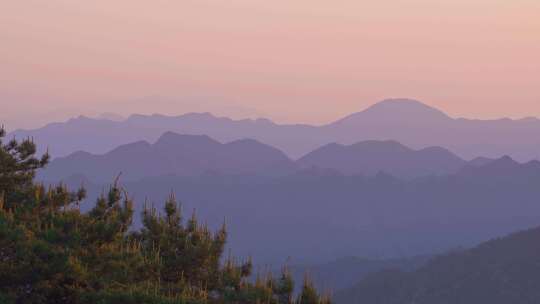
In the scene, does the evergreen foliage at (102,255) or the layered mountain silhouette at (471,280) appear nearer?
the evergreen foliage at (102,255)

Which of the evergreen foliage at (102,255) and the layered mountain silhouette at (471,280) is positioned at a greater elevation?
the evergreen foliage at (102,255)

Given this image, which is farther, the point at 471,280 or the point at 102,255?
A: the point at 471,280

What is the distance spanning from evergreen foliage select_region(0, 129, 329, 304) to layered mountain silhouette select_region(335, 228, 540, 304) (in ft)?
359

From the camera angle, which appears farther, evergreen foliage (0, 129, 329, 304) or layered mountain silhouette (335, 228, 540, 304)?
layered mountain silhouette (335, 228, 540, 304)

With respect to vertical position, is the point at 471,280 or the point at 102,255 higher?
the point at 102,255

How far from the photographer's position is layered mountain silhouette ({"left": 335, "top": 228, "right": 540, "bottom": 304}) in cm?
13250

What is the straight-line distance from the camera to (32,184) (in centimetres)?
3234

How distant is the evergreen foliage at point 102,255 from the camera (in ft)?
67.3

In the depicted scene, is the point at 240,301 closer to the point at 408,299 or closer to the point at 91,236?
the point at 91,236

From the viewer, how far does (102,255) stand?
881 inches

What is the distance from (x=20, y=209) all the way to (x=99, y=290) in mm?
8559

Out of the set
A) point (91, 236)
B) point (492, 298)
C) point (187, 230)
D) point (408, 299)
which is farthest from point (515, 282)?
point (91, 236)

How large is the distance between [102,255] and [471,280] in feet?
440

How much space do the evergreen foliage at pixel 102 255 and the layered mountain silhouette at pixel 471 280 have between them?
359 feet
